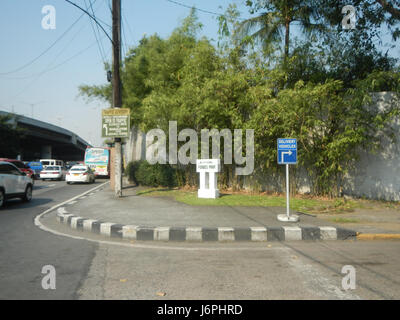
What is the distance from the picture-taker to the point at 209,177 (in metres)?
11.2

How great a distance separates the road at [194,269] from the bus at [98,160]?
21814mm

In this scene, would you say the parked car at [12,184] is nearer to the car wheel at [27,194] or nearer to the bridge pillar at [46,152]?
the car wheel at [27,194]

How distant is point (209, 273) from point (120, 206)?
6.23 m

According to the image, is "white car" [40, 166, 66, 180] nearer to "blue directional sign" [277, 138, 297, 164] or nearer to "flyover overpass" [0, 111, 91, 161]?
"flyover overpass" [0, 111, 91, 161]

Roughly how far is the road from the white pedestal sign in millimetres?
4956

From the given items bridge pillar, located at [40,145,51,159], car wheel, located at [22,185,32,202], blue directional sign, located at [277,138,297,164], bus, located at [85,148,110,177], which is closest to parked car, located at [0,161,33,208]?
car wheel, located at [22,185,32,202]

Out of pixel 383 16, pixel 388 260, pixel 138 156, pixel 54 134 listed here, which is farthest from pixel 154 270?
pixel 54 134

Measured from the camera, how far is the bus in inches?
1094

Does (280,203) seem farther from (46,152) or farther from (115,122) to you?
(46,152)

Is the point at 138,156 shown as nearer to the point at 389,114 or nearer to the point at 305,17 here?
the point at 305,17

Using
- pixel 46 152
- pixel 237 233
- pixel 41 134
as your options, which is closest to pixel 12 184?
pixel 237 233

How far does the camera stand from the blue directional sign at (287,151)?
7.63 meters

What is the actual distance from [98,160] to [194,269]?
2519 centimetres

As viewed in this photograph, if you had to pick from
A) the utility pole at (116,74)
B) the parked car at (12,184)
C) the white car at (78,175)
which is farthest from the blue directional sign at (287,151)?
the white car at (78,175)
